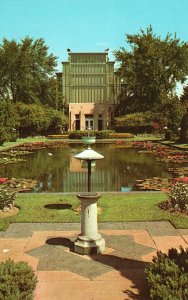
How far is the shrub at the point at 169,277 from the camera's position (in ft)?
12.6

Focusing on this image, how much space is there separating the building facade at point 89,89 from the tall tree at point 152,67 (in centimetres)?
Answer: 437

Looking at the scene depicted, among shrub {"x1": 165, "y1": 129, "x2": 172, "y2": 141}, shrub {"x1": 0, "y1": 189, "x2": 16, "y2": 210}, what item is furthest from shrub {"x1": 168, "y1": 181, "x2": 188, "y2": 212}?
shrub {"x1": 165, "y1": 129, "x2": 172, "y2": 141}

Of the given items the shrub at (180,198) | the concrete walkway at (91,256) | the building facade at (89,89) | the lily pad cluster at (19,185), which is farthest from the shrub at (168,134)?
the concrete walkway at (91,256)

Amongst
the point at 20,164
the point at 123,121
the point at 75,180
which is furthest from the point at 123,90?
the point at 75,180

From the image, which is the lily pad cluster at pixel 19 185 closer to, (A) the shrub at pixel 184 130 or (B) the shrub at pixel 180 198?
(B) the shrub at pixel 180 198

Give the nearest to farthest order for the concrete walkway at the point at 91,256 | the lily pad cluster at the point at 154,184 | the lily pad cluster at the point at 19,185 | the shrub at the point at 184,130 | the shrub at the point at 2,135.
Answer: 1. the concrete walkway at the point at 91,256
2. the lily pad cluster at the point at 154,184
3. the lily pad cluster at the point at 19,185
4. the shrub at the point at 2,135
5. the shrub at the point at 184,130

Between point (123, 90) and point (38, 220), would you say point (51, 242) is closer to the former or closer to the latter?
point (38, 220)

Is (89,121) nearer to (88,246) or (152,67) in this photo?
(152,67)

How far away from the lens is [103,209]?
878 cm

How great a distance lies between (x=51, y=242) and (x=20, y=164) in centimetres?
1328

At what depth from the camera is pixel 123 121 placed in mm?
52156

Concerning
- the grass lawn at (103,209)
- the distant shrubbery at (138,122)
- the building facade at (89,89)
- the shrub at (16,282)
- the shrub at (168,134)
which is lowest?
the grass lawn at (103,209)

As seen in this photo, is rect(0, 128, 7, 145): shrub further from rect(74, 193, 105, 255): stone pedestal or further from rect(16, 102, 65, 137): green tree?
rect(74, 193, 105, 255): stone pedestal

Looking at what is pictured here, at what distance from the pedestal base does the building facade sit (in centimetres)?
5264
